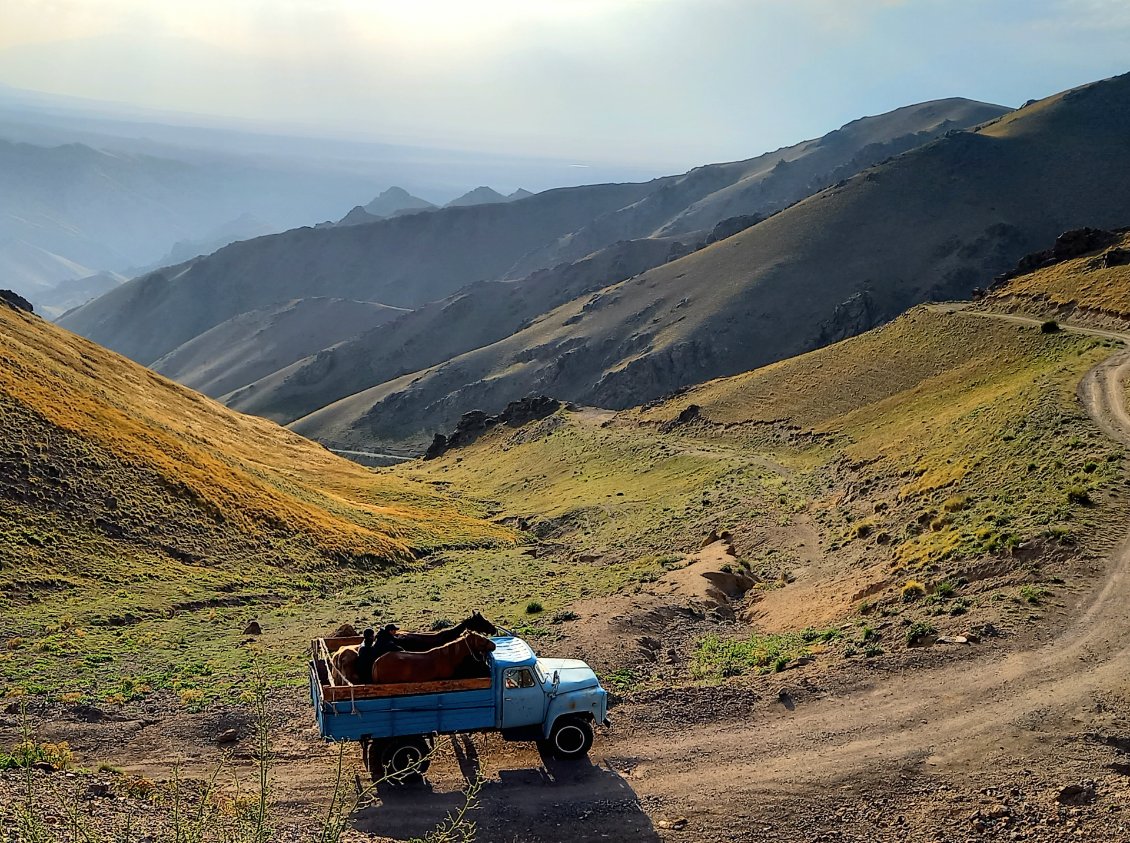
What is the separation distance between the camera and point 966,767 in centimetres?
1423

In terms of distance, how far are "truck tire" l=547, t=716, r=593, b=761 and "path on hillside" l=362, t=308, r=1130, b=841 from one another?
49cm

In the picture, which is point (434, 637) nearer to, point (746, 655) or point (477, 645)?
point (477, 645)

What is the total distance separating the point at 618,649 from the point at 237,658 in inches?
466

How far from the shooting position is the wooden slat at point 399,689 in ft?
46.9

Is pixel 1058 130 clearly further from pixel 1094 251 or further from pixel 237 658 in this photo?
pixel 237 658

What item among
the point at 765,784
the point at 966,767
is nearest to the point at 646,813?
the point at 765,784

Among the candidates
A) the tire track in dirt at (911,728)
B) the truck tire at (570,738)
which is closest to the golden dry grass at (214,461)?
the truck tire at (570,738)

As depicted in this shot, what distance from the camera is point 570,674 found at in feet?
52.0

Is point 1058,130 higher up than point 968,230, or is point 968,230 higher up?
point 1058,130

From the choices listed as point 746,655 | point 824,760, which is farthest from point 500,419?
point 824,760

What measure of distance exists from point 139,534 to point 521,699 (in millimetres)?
30157

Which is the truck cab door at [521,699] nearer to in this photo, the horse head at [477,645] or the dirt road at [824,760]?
the horse head at [477,645]

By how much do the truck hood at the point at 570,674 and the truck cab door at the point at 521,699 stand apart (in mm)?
457

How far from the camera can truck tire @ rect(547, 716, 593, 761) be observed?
15.3 meters
